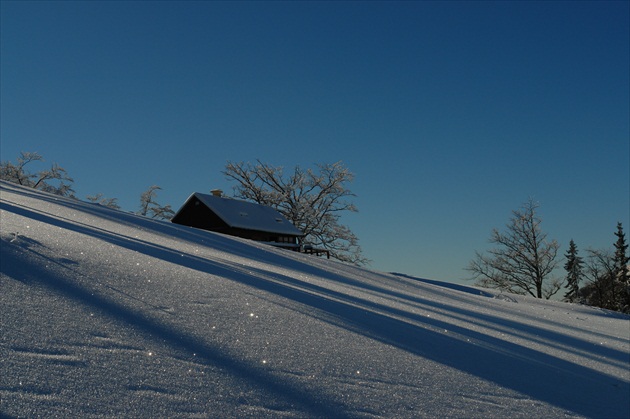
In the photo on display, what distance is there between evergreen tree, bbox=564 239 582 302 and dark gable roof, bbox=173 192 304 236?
71.0 ft

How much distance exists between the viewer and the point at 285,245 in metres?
30.3

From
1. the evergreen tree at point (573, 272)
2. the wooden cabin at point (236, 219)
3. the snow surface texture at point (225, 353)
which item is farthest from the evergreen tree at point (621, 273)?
the snow surface texture at point (225, 353)

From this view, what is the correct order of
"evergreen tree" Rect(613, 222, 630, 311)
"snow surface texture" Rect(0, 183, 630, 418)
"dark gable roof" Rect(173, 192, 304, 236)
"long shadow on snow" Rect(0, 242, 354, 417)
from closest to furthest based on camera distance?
"snow surface texture" Rect(0, 183, 630, 418), "long shadow on snow" Rect(0, 242, 354, 417), "dark gable roof" Rect(173, 192, 304, 236), "evergreen tree" Rect(613, 222, 630, 311)

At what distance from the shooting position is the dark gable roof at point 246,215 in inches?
1176

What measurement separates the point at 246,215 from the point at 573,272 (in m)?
27.3

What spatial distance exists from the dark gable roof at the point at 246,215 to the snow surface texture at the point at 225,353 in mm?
24969

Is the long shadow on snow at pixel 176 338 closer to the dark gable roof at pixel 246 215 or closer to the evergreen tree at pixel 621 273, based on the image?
the dark gable roof at pixel 246 215

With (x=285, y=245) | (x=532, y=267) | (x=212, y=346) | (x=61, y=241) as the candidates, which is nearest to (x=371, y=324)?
(x=212, y=346)

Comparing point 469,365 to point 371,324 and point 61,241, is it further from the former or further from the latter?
point 61,241

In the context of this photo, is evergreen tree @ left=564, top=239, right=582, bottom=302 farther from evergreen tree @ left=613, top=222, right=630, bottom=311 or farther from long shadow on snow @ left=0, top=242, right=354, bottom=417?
long shadow on snow @ left=0, top=242, right=354, bottom=417

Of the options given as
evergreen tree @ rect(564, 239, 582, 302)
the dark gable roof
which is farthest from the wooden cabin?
evergreen tree @ rect(564, 239, 582, 302)

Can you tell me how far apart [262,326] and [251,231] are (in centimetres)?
2766

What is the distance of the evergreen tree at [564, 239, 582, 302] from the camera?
3916 cm

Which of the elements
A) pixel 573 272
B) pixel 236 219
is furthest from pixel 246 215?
pixel 573 272
